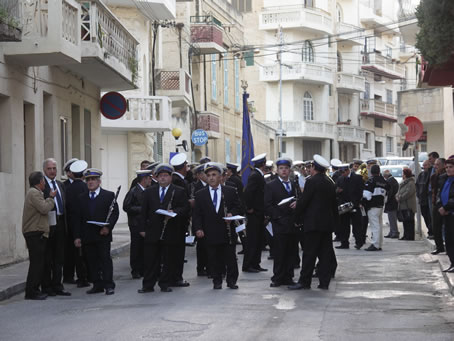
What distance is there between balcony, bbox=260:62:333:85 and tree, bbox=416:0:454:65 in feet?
173

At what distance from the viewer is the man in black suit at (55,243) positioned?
43.8ft

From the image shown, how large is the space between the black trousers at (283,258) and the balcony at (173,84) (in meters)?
22.5

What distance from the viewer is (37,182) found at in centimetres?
1285

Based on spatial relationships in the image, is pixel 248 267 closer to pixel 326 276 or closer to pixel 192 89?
pixel 326 276

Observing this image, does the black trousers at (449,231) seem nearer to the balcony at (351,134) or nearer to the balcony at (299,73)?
the balcony at (299,73)

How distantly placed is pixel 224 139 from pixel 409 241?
82.2 ft

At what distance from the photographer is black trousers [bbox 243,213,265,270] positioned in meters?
15.8

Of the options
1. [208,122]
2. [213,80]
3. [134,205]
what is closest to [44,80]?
[134,205]

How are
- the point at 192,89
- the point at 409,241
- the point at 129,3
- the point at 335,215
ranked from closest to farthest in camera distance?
the point at 335,215 < the point at 409,241 < the point at 129,3 < the point at 192,89

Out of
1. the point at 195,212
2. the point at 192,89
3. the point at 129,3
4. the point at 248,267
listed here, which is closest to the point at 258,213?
the point at 248,267

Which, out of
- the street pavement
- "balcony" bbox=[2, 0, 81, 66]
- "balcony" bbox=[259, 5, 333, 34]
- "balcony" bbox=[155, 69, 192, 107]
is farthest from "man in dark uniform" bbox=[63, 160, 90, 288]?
"balcony" bbox=[259, 5, 333, 34]

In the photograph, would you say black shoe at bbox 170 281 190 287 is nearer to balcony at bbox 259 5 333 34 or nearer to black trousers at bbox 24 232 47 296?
black trousers at bbox 24 232 47 296

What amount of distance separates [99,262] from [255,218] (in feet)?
11.5

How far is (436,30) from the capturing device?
39.7 feet
